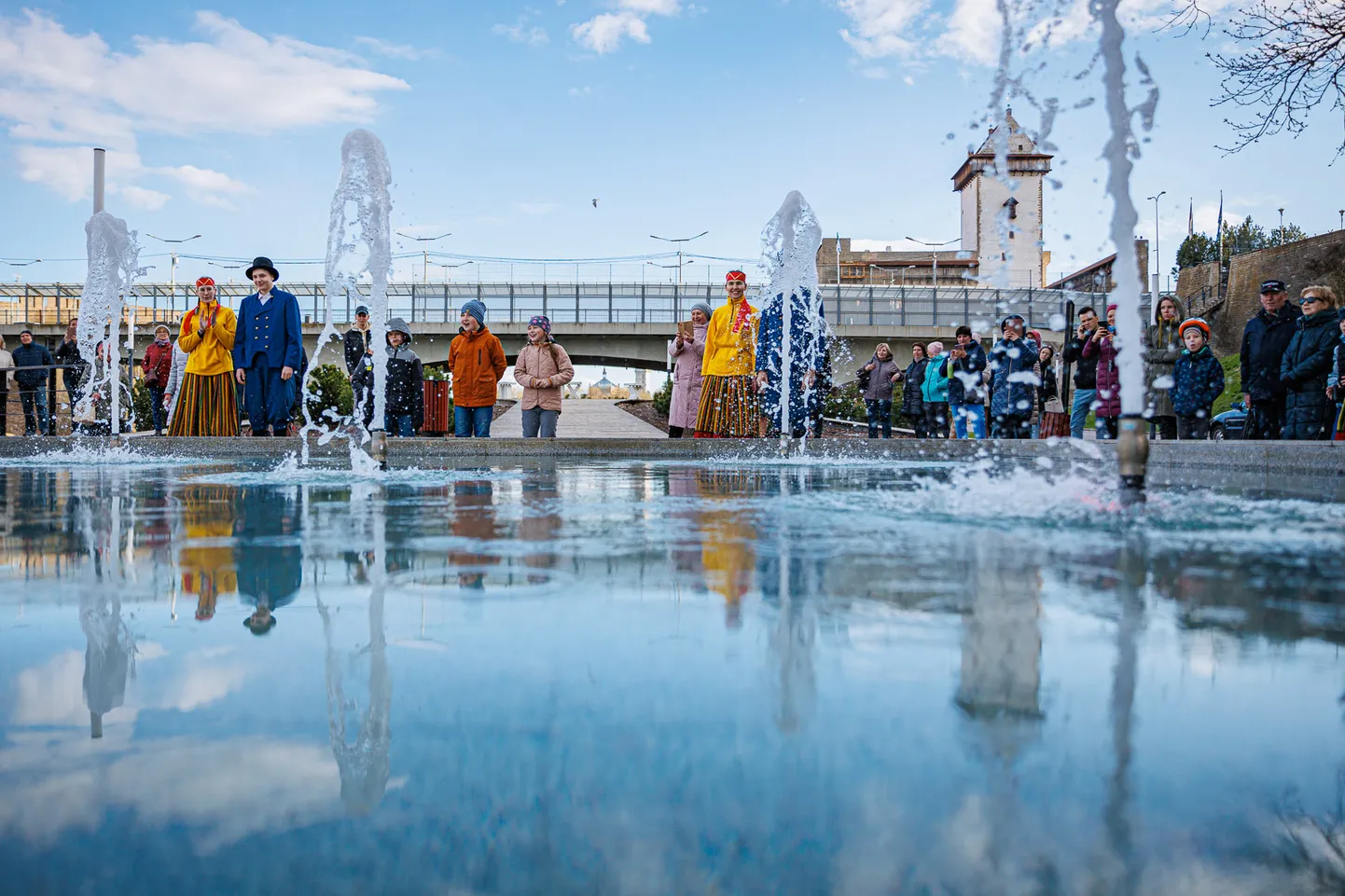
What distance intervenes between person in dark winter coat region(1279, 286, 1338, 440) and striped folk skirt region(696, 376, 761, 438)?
4494 mm

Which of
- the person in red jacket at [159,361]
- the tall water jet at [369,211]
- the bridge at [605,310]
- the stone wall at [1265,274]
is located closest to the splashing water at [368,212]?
the tall water jet at [369,211]

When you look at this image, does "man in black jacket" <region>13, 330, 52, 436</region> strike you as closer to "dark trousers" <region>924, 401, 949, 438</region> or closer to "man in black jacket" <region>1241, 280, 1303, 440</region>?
"dark trousers" <region>924, 401, 949, 438</region>

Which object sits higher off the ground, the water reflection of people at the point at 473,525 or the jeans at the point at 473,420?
the jeans at the point at 473,420

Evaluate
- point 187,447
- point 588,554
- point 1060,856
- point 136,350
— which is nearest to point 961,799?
point 1060,856

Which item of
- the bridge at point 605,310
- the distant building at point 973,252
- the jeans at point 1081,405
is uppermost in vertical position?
the distant building at point 973,252

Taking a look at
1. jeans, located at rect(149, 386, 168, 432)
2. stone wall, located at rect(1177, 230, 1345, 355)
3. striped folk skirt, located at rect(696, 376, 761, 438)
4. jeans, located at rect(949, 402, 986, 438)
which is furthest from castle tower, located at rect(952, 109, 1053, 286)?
striped folk skirt, located at rect(696, 376, 761, 438)

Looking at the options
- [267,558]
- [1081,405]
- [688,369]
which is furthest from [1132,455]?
Result: [688,369]

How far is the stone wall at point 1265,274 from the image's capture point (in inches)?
1716

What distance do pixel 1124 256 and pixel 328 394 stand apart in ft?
82.3

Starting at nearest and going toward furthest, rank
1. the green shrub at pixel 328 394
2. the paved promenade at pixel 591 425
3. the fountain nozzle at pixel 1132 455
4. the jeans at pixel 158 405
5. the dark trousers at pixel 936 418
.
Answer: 1. the fountain nozzle at pixel 1132 455
2. the dark trousers at pixel 936 418
3. the jeans at pixel 158 405
4. the green shrub at pixel 328 394
5. the paved promenade at pixel 591 425

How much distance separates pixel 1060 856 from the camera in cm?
101

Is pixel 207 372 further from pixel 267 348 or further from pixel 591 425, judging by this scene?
pixel 591 425

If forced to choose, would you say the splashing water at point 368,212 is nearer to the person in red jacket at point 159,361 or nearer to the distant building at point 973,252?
the person in red jacket at point 159,361

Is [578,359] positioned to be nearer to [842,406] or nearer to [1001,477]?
[842,406]
